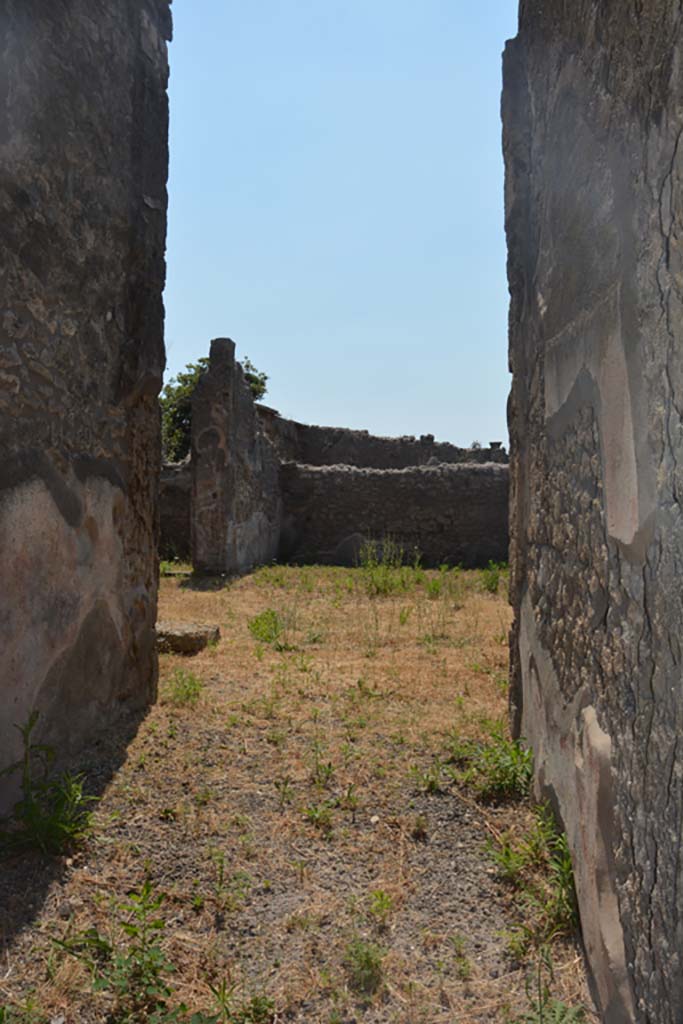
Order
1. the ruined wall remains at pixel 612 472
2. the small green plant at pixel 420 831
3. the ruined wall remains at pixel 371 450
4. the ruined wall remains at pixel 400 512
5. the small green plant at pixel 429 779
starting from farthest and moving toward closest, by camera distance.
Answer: the ruined wall remains at pixel 371 450 < the ruined wall remains at pixel 400 512 < the small green plant at pixel 429 779 < the small green plant at pixel 420 831 < the ruined wall remains at pixel 612 472

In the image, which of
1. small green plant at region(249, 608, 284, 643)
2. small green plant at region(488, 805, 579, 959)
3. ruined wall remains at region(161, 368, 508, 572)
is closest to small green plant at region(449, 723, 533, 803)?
small green plant at region(488, 805, 579, 959)

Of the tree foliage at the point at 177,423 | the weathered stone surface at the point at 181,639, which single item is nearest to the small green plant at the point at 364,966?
the weathered stone surface at the point at 181,639

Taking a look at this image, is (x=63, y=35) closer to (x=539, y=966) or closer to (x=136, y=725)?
(x=136, y=725)

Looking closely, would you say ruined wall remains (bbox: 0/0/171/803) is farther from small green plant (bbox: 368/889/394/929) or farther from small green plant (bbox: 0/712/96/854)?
small green plant (bbox: 368/889/394/929)

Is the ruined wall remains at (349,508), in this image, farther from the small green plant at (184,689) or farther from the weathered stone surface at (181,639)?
the small green plant at (184,689)

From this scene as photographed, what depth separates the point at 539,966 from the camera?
5.45 feet

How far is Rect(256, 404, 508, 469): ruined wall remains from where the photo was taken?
51.8ft

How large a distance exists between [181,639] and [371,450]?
12.0 m

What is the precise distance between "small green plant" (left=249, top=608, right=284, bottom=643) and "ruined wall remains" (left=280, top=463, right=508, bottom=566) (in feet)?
19.0

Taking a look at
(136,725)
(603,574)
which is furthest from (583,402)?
(136,725)

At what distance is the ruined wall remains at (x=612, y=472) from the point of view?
1.06 meters

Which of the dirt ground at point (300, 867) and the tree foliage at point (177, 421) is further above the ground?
the tree foliage at point (177, 421)

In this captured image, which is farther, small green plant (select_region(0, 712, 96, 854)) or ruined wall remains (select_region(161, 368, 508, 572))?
ruined wall remains (select_region(161, 368, 508, 572))

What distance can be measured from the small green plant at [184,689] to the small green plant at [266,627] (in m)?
1.18
